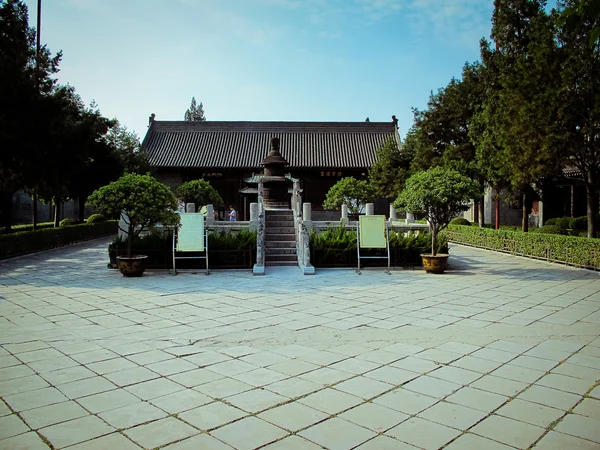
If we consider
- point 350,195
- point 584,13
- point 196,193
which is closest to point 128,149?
point 196,193

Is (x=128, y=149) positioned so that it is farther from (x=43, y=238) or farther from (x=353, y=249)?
(x=353, y=249)

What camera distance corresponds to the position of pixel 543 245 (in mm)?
12742

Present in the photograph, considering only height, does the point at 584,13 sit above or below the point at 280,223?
above

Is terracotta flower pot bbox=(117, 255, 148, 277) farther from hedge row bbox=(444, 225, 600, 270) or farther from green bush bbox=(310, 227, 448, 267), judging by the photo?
hedge row bbox=(444, 225, 600, 270)

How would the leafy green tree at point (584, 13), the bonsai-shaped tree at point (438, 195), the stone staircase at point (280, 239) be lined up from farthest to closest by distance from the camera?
the stone staircase at point (280, 239) < the bonsai-shaped tree at point (438, 195) < the leafy green tree at point (584, 13)

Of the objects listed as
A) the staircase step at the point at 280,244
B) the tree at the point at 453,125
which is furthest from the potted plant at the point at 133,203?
the tree at the point at 453,125

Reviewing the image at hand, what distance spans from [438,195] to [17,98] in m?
10.7

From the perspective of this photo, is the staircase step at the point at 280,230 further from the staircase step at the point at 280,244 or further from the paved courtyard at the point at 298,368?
the paved courtyard at the point at 298,368

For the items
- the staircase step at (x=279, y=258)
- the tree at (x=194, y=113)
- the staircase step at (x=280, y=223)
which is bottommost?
the staircase step at (x=279, y=258)

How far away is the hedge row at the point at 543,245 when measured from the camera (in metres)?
11.1

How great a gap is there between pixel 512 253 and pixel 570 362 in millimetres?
10164

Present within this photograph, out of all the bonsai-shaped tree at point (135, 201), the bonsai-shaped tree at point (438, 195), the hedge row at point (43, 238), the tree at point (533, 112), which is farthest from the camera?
the hedge row at point (43, 238)

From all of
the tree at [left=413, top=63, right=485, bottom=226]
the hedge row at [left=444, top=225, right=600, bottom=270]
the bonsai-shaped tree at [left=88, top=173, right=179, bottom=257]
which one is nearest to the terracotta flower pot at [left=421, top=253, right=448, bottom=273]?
the hedge row at [left=444, top=225, right=600, bottom=270]

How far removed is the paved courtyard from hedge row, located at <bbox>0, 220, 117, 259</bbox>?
5.21 meters
